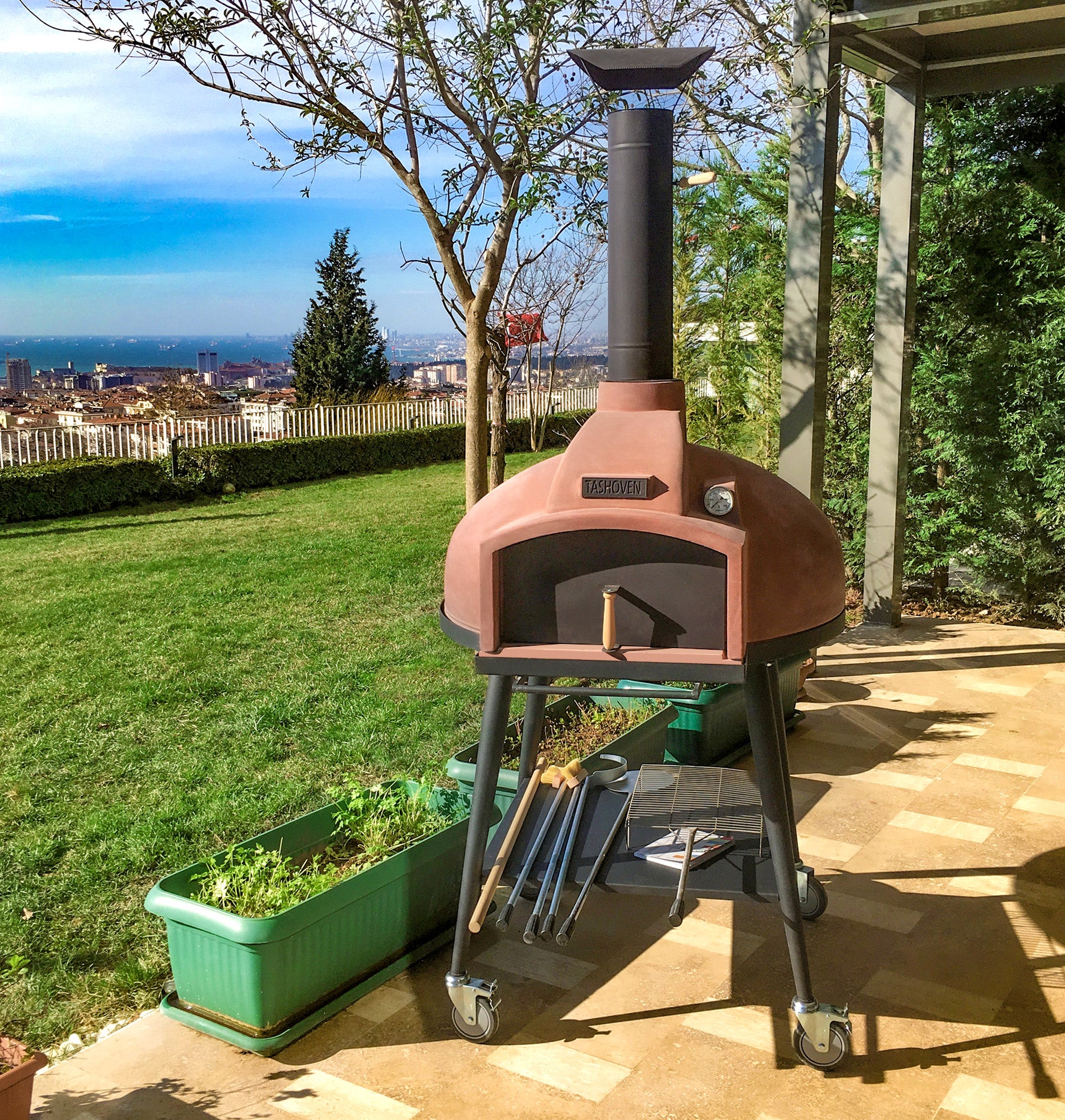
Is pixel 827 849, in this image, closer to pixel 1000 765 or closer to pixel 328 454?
pixel 1000 765

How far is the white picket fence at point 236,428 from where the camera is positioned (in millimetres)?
13117

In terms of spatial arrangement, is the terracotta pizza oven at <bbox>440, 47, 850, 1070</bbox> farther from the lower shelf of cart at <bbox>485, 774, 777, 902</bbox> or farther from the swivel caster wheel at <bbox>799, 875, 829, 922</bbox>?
the swivel caster wheel at <bbox>799, 875, 829, 922</bbox>

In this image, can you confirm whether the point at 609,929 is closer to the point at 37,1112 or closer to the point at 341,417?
the point at 37,1112

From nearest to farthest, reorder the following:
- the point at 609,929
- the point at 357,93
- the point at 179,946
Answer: the point at 179,946 < the point at 609,929 < the point at 357,93

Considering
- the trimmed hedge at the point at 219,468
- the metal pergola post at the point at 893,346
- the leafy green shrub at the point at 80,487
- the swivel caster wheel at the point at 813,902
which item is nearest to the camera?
the swivel caster wheel at the point at 813,902

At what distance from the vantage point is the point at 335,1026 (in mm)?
2486

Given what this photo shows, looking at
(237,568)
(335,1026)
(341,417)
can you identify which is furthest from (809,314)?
(341,417)

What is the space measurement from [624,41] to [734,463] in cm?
346

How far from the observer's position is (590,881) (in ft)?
8.25

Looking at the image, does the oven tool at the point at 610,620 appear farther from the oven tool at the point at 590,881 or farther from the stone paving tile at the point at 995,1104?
the stone paving tile at the point at 995,1104

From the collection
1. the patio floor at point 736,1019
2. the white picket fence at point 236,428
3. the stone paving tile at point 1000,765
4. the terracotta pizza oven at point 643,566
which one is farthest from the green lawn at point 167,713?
the white picket fence at point 236,428

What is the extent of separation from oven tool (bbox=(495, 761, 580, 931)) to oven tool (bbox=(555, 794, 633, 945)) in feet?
0.43

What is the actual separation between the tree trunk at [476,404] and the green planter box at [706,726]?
120 cm

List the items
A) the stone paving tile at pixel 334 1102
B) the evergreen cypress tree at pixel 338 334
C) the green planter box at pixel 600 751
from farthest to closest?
the evergreen cypress tree at pixel 338 334 < the green planter box at pixel 600 751 < the stone paving tile at pixel 334 1102
